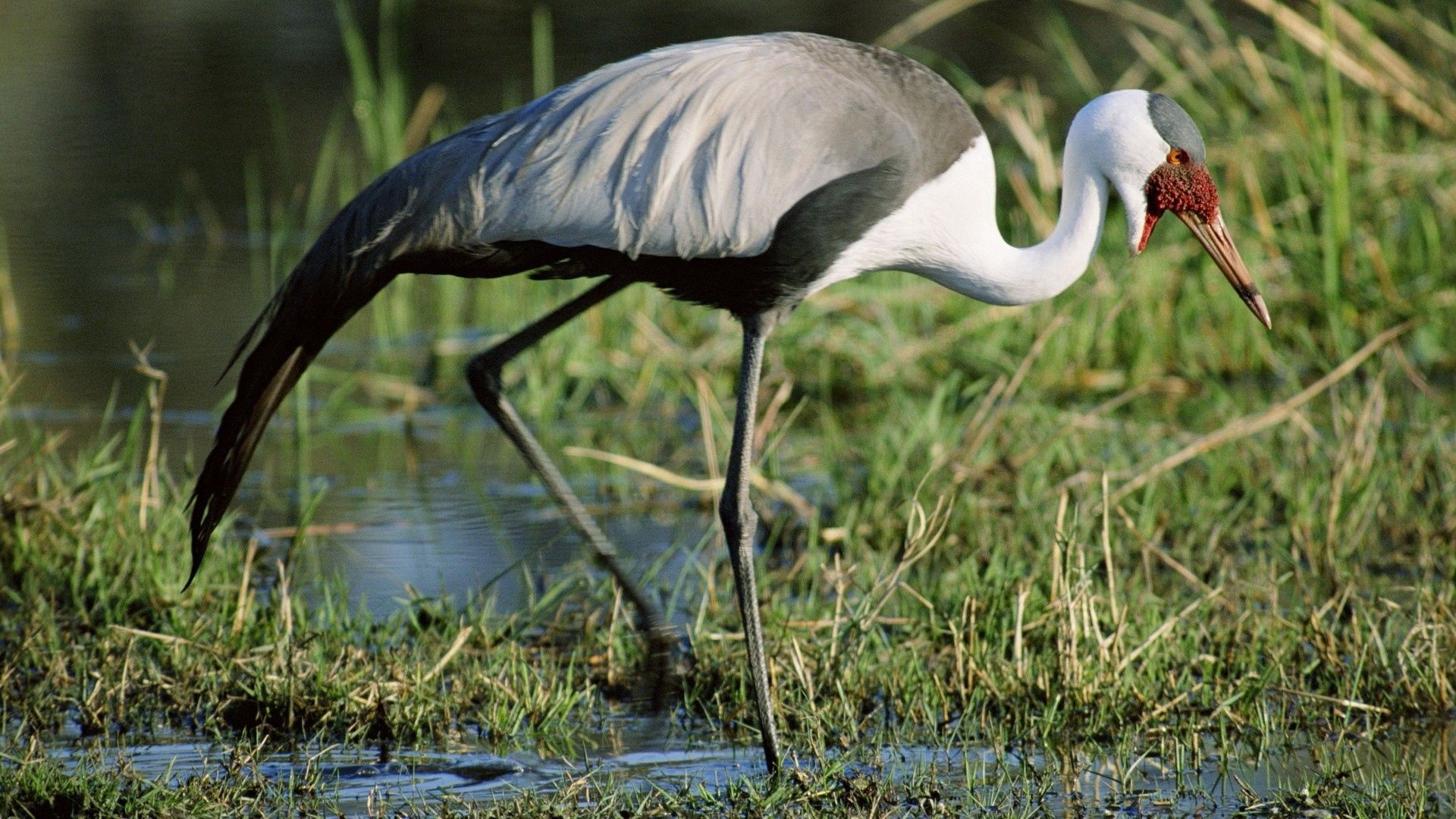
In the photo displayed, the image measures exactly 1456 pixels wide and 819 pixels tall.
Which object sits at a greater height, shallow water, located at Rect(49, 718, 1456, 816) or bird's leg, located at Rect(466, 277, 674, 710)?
bird's leg, located at Rect(466, 277, 674, 710)

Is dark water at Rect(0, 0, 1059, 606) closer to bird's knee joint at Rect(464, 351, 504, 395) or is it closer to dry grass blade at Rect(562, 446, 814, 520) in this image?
dry grass blade at Rect(562, 446, 814, 520)

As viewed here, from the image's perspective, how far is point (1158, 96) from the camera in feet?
13.8

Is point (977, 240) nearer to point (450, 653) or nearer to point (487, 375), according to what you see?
point (487, 375)

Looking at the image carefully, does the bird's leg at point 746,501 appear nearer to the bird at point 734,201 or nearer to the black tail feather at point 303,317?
the bird at point 734,201

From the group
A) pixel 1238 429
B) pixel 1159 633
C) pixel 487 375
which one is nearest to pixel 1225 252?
pixel 1238 429

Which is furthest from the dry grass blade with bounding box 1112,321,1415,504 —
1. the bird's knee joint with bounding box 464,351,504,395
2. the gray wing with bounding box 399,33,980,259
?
the bird's knee joint with bounding box 464,351,504,395

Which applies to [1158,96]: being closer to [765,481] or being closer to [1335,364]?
[765,481]

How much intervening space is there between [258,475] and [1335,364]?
10.7ft

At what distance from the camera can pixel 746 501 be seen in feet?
13.6

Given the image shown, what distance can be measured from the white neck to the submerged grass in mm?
498

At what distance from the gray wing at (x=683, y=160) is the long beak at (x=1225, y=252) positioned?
0.67m

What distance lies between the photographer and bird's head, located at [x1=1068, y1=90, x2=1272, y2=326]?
13.6 ft

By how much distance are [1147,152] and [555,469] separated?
4.98ft

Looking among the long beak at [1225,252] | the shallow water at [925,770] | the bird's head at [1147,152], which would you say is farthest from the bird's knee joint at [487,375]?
the long beak at [1225,252]
